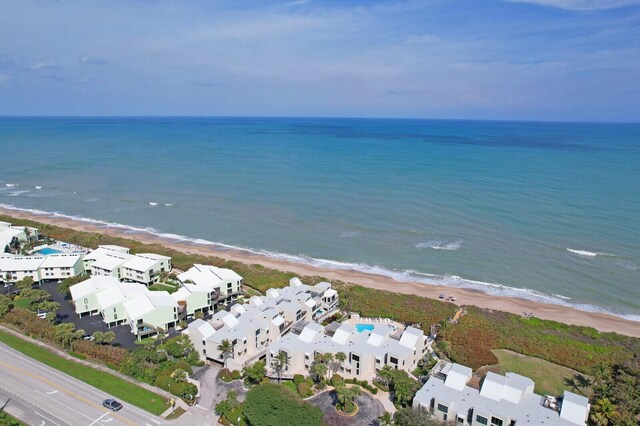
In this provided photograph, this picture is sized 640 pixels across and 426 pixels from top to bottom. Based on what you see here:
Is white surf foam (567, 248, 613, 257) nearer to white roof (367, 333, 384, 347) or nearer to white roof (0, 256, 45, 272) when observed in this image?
white roof (367, 333, 384, 347)

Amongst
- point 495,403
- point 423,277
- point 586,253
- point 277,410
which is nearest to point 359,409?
point 277,410

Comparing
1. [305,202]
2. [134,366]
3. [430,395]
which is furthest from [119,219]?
[430,395]

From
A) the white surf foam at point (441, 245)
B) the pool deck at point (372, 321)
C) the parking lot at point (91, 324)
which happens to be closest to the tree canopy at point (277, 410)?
the pool deck at point (372, 321)

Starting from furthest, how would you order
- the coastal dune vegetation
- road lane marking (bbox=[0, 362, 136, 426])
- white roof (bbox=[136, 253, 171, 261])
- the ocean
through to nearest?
the ocean < white roof (bbox=[136, 253, 171, 261]) < the coastal dune vegetation < road lane marking (bbox=[0, 362, 136, 426])

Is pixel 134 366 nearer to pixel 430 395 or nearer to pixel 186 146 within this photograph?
pixel 430 395

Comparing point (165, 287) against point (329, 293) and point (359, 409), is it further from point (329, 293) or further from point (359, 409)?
point (359, 409)

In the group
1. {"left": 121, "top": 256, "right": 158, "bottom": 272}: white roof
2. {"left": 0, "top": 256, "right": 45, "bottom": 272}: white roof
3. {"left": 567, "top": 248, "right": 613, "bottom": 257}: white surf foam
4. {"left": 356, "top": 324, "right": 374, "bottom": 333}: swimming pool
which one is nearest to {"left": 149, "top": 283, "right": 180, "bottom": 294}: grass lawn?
{"left": 121, "top": 256, "right": 158, "bottom": 272}: white roof
